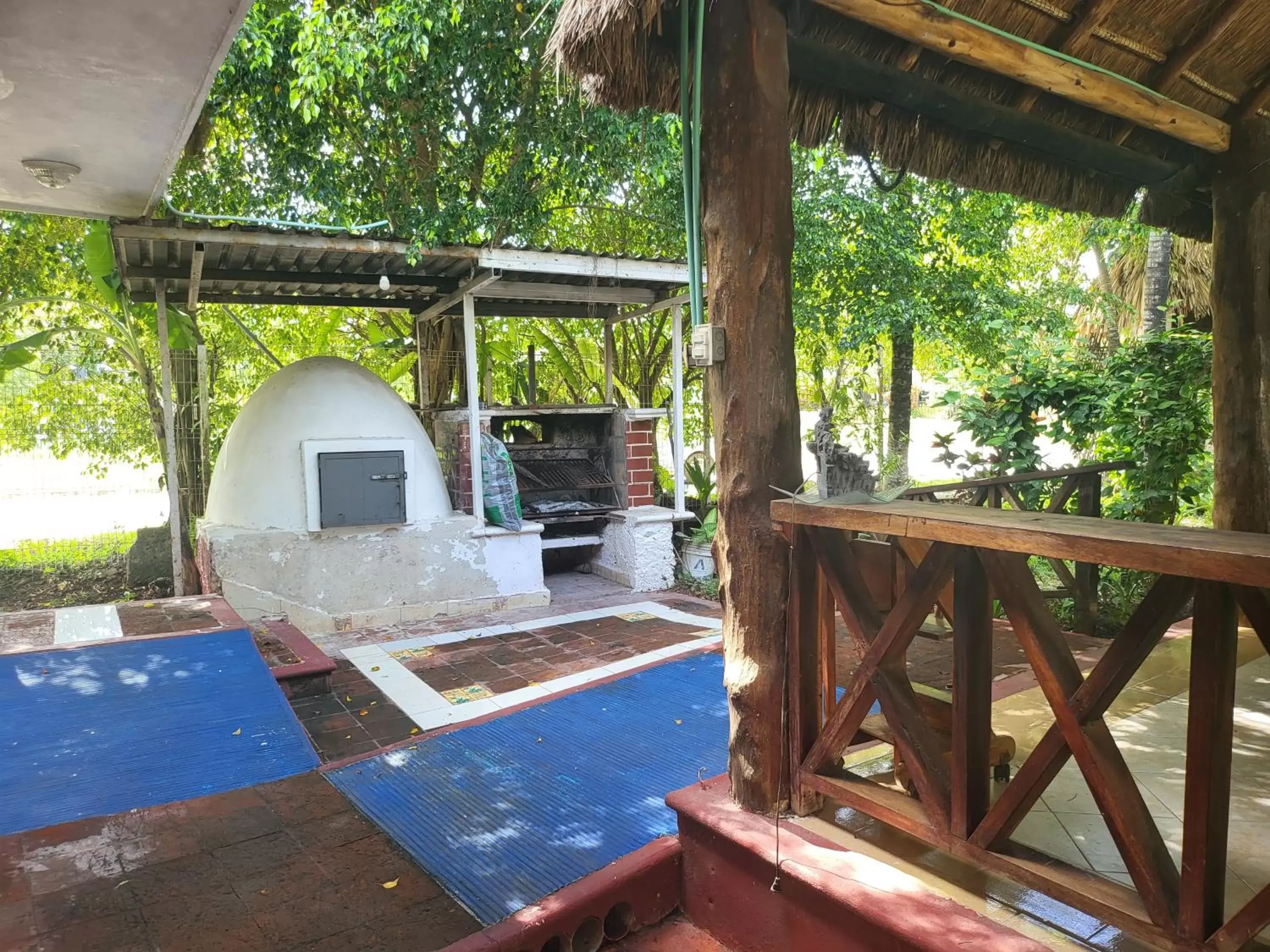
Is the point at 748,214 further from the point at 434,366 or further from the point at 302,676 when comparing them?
the point at 434,366

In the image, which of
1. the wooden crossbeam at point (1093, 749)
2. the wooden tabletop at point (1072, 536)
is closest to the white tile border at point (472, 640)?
the wooden tabletop at point (1072, 536)

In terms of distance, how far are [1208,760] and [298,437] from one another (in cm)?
721


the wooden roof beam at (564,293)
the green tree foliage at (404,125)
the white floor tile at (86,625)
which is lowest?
the white floor tile at (86,625)

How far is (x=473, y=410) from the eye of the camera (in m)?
7.73

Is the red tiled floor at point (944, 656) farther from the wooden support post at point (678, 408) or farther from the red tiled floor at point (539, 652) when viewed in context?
the wooden support post at point (678, 408)

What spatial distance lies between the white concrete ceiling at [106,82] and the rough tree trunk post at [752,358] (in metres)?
1.84

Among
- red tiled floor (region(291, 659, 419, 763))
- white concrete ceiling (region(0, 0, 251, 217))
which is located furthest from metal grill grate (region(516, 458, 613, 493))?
white concrete ceiling (region(0, 0, 251, 217))

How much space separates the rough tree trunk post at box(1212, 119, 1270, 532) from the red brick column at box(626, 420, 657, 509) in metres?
5.54

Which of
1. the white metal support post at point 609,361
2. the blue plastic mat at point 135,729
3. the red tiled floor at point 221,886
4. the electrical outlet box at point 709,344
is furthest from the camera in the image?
the white metal support post at point 609,361

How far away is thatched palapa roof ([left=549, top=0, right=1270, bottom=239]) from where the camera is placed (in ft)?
8.77

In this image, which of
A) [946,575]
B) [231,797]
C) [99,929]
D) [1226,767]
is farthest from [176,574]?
[1226,767]

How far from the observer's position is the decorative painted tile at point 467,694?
16.8 ft

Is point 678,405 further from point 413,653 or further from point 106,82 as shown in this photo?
point 106,82

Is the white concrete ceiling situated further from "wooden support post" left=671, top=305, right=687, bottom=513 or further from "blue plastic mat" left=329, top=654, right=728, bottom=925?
"wooden support post" left=671, top=305, right=687, bottom=513
